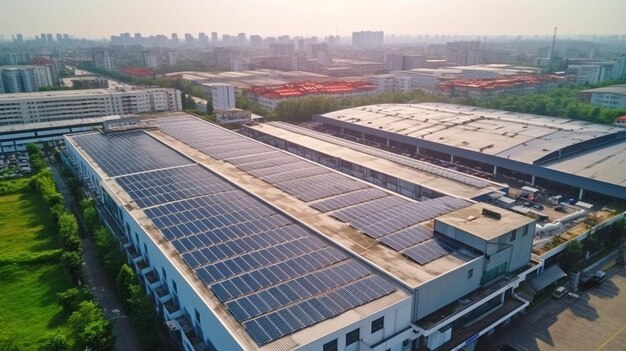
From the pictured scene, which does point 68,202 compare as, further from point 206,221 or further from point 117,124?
point 206,221

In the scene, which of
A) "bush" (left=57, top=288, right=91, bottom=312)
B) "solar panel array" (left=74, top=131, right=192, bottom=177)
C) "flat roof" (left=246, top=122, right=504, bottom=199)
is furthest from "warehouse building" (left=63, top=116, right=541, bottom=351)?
"flat roof" (left=246, top=122, right=504, bottom=199)

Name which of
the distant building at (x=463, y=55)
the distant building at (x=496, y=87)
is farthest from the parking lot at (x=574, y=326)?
the distant building at (x=463, y=55)

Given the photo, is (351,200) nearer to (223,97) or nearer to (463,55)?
(223,97)

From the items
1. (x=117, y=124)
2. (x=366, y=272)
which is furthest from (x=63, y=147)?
(x=366, y=272)

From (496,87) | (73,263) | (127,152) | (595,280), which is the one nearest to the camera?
(73,263)

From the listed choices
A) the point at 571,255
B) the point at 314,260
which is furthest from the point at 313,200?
the point at 571,255

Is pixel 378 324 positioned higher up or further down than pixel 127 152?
further down

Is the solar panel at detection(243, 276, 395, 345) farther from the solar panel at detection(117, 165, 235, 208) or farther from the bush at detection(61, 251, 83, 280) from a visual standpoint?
the bush at detection(61, 251, 83, 280)
